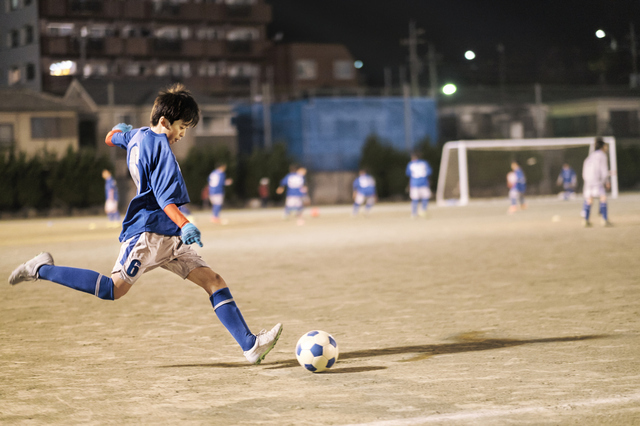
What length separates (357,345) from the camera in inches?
233

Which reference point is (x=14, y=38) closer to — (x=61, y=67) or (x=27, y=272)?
(x=61, y=67)

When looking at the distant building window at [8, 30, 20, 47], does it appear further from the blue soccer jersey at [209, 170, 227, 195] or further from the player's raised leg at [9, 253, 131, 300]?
the player's raised leg at [9, 253, 131, 300]

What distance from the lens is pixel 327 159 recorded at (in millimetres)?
45344

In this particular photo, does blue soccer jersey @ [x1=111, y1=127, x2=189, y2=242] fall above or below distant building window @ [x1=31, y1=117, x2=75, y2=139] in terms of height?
below

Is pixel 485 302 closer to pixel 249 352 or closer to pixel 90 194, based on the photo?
pixel 249 352

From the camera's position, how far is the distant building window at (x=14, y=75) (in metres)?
53.6

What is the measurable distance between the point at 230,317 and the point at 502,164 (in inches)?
1422

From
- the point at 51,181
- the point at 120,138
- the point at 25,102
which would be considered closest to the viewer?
the point at 120,138

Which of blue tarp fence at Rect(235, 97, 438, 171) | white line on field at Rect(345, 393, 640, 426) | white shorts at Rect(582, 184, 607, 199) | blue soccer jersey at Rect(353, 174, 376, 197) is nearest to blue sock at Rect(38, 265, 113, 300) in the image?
white line on field at Rect(345, 393, 640, 426)

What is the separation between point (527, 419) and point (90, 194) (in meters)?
36.2

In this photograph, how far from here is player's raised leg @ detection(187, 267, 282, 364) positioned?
16.3 ft

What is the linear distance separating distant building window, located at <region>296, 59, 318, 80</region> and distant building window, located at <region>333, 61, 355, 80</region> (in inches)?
67.3

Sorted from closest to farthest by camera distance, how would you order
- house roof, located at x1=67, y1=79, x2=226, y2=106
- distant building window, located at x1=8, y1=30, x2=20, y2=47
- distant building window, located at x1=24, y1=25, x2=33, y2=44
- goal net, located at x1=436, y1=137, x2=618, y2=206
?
1. goal net, located at x1=436, y1=137, x2=618, y2=206
2. house roof, located at x1=67, y1=79, x2=226, y2=106
3. distant building window, located at x1=24, y1=25, x2=33, y2=44
4. distant building window, located at x1=8, y1=30, x2=20, y2=47

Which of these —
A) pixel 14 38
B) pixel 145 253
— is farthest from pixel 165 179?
pixel 14 38
